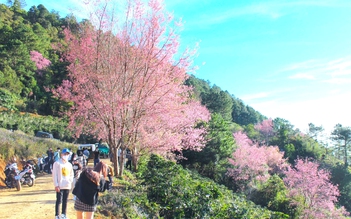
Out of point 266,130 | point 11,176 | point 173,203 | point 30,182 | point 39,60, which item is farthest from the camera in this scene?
point 266,130

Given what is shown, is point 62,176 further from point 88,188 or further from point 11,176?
point 11,176

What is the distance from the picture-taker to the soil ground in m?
6.56

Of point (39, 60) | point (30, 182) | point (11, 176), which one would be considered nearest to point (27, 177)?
point (30, 182)

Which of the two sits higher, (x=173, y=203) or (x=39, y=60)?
(x=39, y=60)

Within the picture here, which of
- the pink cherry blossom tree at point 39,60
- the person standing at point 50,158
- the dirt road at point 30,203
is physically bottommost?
the dirt road at point 30,203

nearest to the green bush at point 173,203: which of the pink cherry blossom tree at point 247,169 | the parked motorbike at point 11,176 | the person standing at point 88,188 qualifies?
the person standing at point 88,188

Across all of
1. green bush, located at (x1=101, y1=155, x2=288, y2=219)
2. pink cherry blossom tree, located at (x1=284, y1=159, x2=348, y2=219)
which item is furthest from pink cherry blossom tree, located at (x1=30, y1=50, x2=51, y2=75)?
green bush, located at (x1=101, y1=155, x2=288, y2=219)

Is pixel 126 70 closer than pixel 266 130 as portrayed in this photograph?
Yes

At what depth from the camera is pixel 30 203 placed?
7.66 meters

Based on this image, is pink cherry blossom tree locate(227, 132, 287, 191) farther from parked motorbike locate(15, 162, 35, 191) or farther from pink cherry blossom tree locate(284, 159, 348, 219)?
parked motorbike locate(15, 162, 35, 191)

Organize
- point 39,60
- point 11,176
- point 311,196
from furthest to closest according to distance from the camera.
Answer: point 39,60
point 311,196
point 11,176

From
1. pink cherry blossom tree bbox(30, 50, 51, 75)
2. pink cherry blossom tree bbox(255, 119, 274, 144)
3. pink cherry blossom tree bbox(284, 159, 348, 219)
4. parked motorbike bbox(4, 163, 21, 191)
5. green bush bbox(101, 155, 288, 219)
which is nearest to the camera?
green bush bbox(101, 155, 288, 219)

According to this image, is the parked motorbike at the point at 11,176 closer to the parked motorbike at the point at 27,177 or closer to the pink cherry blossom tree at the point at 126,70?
the parked motorbike at the point at 27,177

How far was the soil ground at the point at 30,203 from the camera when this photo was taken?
21.5 feet
